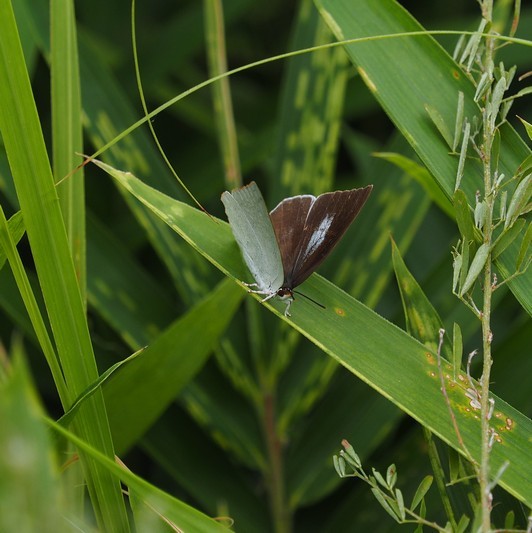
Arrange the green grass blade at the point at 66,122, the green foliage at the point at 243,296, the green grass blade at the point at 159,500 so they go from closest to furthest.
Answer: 1. the green grass blade at the point at 159,500
2. the green foliage at the point at 243,296
3. the green grass blade at the point at 66,122

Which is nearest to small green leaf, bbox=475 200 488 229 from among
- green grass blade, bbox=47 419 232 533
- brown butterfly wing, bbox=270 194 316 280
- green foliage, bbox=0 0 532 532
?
green foliage, bbox=0 0 532 532

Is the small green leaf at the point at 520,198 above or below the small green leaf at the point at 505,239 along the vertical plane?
above

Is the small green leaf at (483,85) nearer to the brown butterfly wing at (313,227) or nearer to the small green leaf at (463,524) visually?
the brown butterfly wing at (313,227)

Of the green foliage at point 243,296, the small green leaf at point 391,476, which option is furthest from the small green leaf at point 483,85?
the small green leaf at point 391,476

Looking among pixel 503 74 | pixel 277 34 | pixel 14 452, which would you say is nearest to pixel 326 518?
pixel 503 74

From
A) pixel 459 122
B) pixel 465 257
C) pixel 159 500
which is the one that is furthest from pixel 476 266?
pixel 159 500

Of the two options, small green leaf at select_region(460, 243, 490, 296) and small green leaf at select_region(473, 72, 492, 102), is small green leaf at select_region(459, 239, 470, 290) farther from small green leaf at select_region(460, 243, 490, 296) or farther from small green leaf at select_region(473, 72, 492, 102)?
small green leaf at select_region(473, 72, 492, 102)

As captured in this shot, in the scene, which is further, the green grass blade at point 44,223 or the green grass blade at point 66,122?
the green grass blade at point 66,122
